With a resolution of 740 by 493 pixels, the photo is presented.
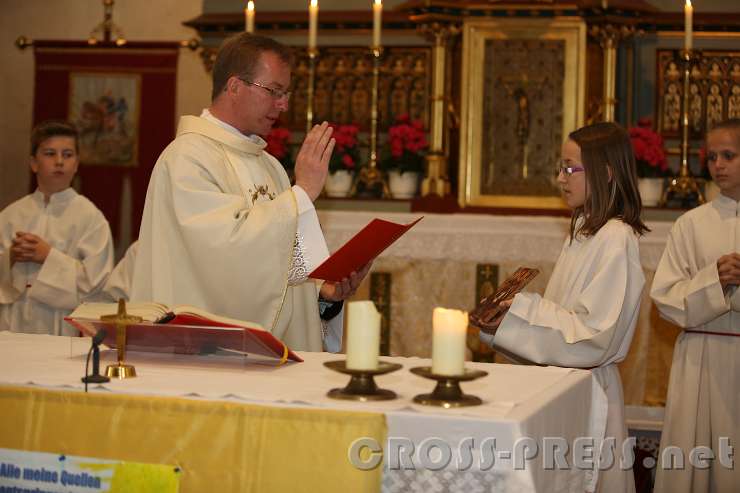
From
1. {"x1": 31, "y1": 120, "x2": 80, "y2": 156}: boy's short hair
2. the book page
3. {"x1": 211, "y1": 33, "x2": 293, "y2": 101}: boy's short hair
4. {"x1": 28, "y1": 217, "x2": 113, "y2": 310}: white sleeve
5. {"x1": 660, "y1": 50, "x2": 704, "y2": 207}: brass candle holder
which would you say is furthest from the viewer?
{"x1": 660, "y1": 50, "x2": 704, "y2": 207}: brass candle holder

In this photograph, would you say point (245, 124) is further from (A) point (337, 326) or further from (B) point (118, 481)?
(B) point (118, 481)

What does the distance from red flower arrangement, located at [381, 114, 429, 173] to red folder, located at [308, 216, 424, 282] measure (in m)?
3.69

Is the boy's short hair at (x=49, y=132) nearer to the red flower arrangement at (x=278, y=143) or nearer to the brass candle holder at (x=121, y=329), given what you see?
the red flower arrangement at (x=278, y=143)

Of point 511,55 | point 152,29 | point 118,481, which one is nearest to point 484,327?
point 118,481

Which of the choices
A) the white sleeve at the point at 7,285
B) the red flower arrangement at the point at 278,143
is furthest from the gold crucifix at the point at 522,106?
Result: the white sleeve at the point at 7,285

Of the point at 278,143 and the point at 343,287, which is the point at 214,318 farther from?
the point at 278,143

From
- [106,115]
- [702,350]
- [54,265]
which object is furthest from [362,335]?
[106,115]

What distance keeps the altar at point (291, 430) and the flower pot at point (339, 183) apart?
4.49 meters

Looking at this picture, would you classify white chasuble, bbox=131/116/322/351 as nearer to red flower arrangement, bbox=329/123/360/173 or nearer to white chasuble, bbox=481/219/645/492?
white chasuble, bbox=481/219/645/492

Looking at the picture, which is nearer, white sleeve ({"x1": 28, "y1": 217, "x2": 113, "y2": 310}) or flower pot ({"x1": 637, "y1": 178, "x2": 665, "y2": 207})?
white sleeve ({"x1": 28, "y1": 217, "x2": 113, "y2": 310})

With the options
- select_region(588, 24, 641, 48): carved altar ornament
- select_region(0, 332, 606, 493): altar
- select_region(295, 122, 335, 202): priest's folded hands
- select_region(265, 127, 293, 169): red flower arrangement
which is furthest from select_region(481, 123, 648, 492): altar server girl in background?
select_region(265, 127, 293, 169): red flower arrangement

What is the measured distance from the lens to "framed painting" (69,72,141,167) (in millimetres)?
8797

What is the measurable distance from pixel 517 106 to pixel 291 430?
17.2 feet

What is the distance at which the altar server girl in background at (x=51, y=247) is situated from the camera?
236 inches
